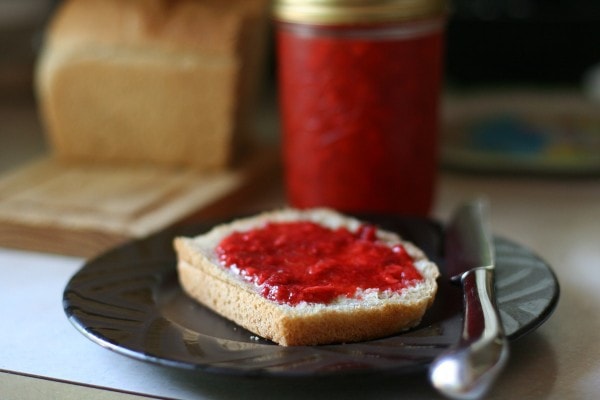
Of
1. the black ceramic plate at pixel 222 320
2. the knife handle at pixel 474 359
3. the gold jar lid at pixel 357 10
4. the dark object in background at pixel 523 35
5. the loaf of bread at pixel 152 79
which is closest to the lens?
the knife handle at pixel 474 359

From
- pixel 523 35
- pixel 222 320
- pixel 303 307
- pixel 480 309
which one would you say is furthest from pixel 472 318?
pixel 523 35

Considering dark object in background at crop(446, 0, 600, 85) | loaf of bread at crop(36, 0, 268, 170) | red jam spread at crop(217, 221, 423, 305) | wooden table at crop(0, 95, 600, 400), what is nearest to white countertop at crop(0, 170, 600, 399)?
wooden table at crop(0, 95, 600, 400)

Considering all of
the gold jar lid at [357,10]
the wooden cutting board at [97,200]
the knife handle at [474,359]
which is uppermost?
the gold jar lid at [357,10]

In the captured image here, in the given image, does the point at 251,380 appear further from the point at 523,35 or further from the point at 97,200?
the point at 523,35

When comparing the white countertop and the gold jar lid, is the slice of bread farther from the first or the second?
the gold jar lid

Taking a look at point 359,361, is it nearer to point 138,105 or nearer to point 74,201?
point 74,201

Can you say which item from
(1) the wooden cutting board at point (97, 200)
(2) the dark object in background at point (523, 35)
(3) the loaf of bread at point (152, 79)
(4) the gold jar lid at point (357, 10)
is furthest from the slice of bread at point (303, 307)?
(2) the dark object in background at point (523, 35)

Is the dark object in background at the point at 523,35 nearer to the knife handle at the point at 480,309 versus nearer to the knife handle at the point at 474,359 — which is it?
the knife handle at the point at 480,309

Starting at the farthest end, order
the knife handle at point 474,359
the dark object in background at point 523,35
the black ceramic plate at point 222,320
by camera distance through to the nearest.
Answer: the dark object in background at point 523,35 → the black ceramic plate at point 222,320 → the knife handle at point 474,359

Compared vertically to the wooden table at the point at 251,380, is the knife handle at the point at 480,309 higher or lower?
higher
